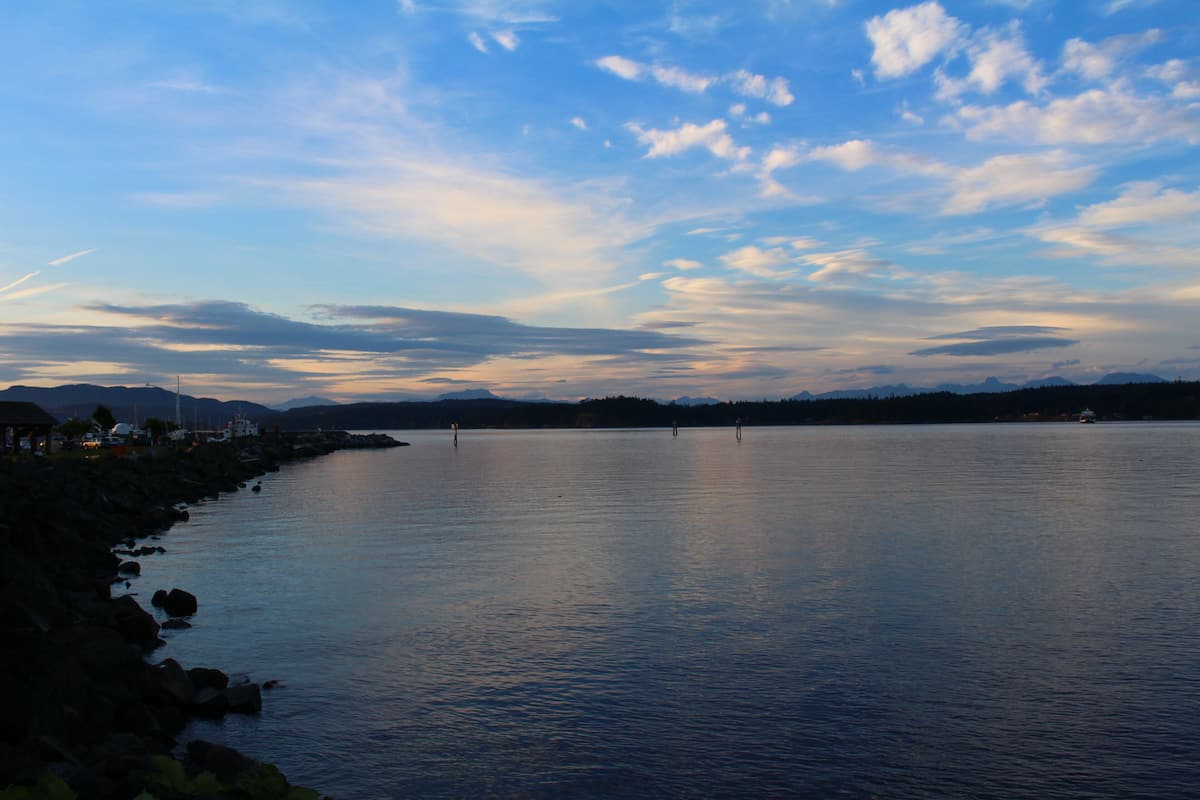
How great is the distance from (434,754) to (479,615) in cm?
710

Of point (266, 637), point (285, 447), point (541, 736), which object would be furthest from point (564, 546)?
point (285, 447)

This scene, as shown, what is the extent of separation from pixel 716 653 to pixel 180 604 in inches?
450

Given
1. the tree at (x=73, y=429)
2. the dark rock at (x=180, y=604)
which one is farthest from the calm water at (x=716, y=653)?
the tree at (x=73, y=429)

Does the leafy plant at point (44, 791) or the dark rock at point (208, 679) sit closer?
the leafy plant at point (44, 791)

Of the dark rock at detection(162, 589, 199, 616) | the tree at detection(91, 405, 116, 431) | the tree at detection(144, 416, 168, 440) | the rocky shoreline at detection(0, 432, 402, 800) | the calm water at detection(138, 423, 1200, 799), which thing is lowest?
the calm water at detection(138, 423, 1200, 799)

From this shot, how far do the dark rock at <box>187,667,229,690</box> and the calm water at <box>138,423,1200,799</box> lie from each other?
0.78 metres

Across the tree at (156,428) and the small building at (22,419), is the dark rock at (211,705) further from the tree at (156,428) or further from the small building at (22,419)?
the tree at (156,428)

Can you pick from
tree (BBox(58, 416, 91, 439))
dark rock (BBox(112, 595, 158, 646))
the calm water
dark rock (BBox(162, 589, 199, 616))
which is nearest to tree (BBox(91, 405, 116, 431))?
tree (BBox(58, 416, 91, 439))

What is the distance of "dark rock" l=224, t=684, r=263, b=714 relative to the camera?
41.0 feet

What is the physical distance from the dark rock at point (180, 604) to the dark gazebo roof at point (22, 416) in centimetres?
4261

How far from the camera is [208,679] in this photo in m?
13.3

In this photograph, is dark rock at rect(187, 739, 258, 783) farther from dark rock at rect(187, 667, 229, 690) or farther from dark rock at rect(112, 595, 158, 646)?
dark rock at rect(112, 595, 158, 646)

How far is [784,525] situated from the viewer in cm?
3197

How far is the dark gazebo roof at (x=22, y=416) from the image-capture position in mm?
53688
